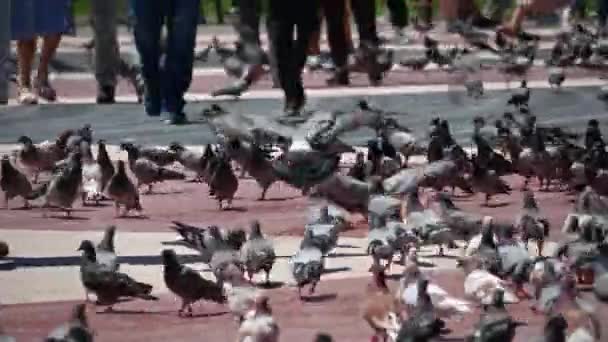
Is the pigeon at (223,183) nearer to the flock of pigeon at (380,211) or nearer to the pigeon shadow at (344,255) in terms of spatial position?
the flock of pigeon at (380,211)

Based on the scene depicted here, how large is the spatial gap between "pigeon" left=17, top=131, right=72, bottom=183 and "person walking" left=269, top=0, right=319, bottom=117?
3.28 metres

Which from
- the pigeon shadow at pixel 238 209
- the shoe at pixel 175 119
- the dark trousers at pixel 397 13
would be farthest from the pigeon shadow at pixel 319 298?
the dark trousers at pixel 397 13

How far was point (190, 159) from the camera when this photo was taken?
15.3 metres

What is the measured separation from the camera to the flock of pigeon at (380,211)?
9031 mm

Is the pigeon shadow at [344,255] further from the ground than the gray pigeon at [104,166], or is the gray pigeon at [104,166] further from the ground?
Result: the pigeon shadow at [344,255]

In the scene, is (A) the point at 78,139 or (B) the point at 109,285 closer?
(B) the point at 109,285

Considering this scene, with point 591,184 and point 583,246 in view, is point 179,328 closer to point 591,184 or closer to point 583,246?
point 583,246

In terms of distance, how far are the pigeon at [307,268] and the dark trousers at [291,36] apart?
27.8 feet

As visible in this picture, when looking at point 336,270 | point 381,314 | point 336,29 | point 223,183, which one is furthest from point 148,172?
point 336,29

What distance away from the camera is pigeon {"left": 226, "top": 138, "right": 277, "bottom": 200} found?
46.7 feet

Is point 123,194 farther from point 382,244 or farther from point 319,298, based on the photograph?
point 319,298

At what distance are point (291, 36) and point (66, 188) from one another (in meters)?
5.98

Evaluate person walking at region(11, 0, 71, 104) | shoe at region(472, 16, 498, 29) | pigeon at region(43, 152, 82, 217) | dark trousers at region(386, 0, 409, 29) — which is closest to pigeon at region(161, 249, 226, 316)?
pigeon at region(43, 152, 82, 217)

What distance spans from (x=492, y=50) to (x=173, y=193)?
16193 millimetres
